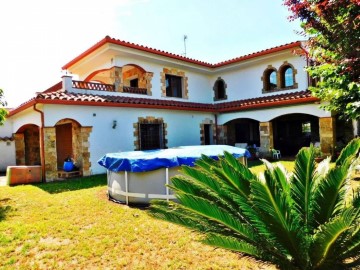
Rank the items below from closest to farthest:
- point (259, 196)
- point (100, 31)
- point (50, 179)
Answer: point (259, 196)
point (50, 179)
point (100, 31)

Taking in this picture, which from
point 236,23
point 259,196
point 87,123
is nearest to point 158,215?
point 259,196

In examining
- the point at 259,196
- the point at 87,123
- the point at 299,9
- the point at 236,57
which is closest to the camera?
the point at 259,196

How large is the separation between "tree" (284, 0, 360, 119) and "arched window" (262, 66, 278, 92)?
32.9 ft

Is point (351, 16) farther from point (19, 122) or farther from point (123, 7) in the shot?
point (19, 122)

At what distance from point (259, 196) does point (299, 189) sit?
0.75 m

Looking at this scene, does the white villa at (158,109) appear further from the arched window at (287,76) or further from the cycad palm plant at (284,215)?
the cycad palm plant at (284,215)

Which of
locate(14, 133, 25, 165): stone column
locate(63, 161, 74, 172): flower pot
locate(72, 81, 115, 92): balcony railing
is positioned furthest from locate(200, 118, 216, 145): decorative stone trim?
locate(14, 133, 25, 165): stone column

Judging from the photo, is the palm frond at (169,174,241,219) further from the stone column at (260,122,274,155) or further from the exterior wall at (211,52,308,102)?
the exterior wall at (211,52,308,102)

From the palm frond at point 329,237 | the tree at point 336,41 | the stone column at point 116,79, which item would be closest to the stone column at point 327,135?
the tree at point 336,41

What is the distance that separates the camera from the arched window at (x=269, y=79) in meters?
17.4

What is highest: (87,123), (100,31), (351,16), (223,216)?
(100,31)

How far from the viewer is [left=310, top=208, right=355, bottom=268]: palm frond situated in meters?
2.05

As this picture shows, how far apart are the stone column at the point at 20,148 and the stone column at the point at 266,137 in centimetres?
1477

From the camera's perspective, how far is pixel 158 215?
122 inches
